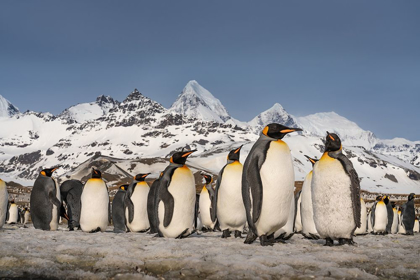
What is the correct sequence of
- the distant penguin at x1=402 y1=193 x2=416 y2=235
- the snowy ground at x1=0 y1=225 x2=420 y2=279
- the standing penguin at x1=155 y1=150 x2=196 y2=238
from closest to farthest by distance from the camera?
the snowy ground at x1=0 y1=225 x2=420 y2=279 < the standing penguin at x1=155 y1=150 x2=196 y2=238 < the distant penguin at x1=402 y1=193 x2=416 y2=235

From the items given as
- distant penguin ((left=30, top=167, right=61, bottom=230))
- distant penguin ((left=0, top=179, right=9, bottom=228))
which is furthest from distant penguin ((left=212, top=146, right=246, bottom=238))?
distant penguin ((left=0, top=179, right=9, bottom=228))

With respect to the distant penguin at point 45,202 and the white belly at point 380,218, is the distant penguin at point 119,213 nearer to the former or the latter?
the distant penguin at point 45,202

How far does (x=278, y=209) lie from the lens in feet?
22.1

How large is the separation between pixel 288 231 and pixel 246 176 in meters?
1.48

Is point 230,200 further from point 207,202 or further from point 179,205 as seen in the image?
point 207,202

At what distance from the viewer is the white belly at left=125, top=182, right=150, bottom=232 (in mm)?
11406

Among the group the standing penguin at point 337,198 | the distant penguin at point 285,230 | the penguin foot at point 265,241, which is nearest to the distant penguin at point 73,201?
the distant penguin at point 285,230

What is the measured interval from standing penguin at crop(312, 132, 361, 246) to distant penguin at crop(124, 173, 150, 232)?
5741mm

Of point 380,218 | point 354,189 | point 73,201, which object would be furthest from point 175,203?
point 380,218

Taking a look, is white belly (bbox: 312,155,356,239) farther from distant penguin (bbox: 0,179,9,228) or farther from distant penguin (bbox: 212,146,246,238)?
distant penguin (bbox: 0,179,9,228)

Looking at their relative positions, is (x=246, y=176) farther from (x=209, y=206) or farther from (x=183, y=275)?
(x=209, y=206)

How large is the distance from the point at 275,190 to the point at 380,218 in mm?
9942

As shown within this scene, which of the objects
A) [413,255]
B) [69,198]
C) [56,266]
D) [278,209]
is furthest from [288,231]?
[69,198]

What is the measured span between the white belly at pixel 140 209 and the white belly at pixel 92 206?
3.87 ft
